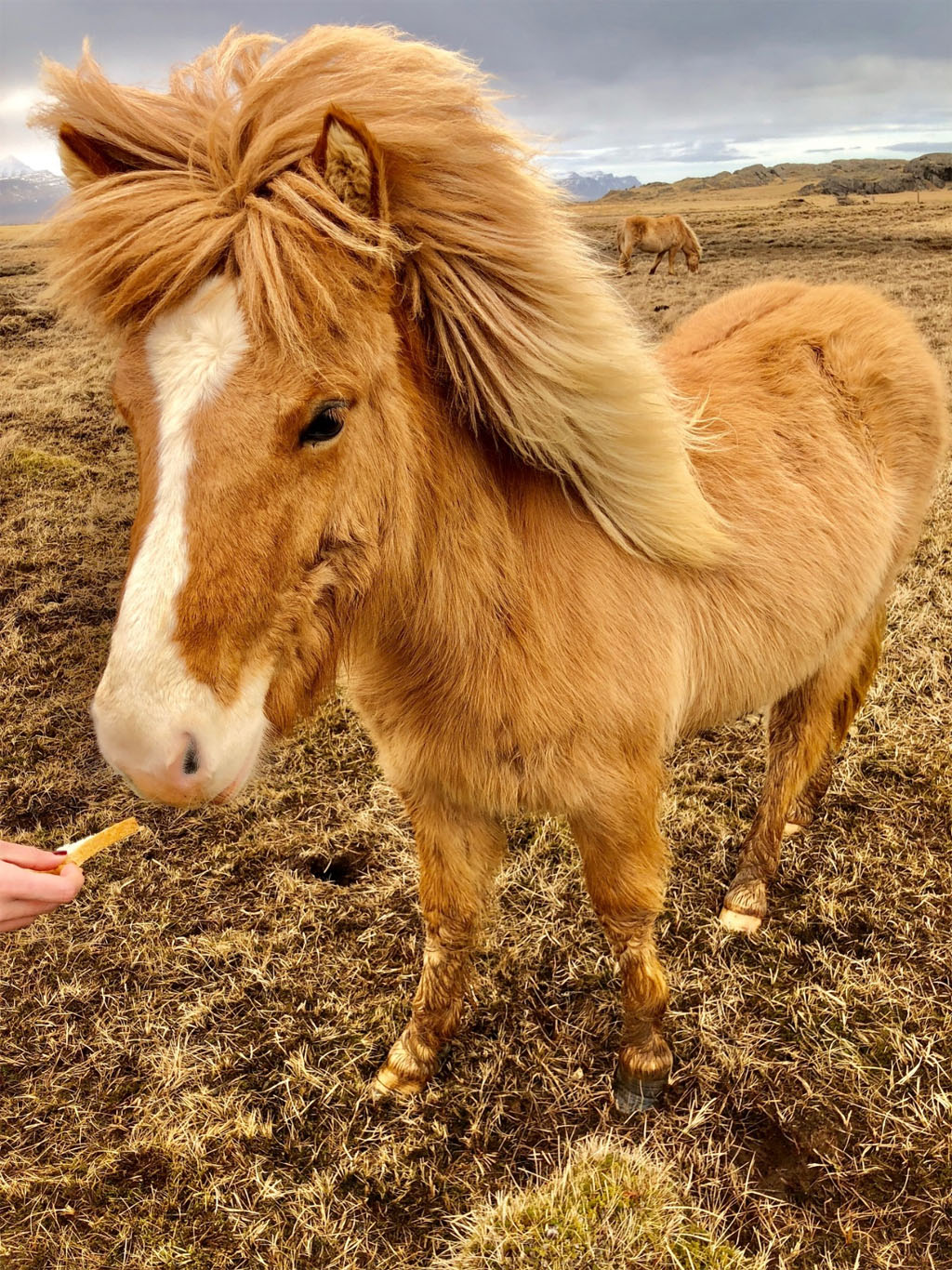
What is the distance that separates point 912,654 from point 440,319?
350 cm

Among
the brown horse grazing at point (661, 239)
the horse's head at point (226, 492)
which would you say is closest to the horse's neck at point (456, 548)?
the horse's head at point (226, 492)

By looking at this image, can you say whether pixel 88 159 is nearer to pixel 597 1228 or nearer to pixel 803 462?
pixel 803 462

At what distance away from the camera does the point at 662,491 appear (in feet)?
5.50

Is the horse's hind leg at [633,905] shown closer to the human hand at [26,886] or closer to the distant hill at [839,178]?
the human hand at [26,886]

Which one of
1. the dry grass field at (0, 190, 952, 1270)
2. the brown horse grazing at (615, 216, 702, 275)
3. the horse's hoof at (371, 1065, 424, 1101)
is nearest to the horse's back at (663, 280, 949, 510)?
the dry grass field at (0, 190, 952, 1270)

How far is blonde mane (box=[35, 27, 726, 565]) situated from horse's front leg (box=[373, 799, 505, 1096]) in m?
1.01

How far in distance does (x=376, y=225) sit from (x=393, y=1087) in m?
2.27

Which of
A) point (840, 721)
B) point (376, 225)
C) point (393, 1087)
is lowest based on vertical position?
point (393, 1087)

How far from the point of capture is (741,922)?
8.82ft

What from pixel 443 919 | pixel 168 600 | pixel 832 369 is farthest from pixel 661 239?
pixel 168 600

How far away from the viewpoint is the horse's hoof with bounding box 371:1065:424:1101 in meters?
2.26

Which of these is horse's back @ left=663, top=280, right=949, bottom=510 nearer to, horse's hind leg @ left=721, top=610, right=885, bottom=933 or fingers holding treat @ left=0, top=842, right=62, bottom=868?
horse's hind leg @ left=721, top=610, right=885, bottom=933

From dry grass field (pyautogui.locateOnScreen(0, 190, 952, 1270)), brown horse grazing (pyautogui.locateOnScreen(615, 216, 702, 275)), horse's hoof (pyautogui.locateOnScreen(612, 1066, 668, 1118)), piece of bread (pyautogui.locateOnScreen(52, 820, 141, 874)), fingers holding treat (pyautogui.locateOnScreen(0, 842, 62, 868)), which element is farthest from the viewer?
brown horse grazing (pyautogui.locateOnScreen(615, 216, 702, 275))

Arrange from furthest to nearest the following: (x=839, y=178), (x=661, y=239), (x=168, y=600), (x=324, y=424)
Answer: (x=839, y=178) < (x=661, y=239) < (x=324, y=424) < (x=168, y=600)
